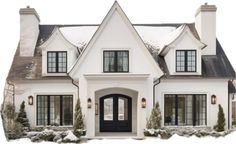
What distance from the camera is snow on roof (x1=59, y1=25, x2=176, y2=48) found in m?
21.5

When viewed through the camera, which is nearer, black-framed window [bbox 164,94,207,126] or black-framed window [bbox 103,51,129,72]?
black-framed window [bbox 103,51,129,72]

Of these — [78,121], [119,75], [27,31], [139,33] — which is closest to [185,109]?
[119,75]

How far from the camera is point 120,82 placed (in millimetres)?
18250

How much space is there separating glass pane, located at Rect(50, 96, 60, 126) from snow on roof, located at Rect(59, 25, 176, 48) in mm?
3961

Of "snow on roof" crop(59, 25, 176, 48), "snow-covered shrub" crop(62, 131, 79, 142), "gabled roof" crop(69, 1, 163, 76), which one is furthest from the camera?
"snow on roof" crop(59, 25, 176, 48)

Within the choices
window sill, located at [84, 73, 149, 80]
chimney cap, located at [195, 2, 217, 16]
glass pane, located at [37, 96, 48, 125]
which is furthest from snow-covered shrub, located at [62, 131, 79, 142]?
chimney cap, located at [195, 2, 217, 16]

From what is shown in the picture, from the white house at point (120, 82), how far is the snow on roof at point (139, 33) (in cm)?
169

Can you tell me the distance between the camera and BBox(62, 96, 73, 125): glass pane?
63.4ft

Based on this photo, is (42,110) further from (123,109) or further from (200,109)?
(200,109)

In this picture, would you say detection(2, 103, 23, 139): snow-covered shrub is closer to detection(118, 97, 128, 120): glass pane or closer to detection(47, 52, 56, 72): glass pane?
detection(47, 52, 56, 72): glass pane

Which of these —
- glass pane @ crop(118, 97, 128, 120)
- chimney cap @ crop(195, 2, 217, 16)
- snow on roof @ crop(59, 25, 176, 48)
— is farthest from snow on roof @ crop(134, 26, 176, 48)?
glass pane @ crop(118, 97, 128, 120)

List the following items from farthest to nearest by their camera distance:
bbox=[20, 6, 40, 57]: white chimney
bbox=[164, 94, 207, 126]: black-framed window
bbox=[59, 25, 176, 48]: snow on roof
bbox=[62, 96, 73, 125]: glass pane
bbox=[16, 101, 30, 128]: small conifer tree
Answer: bbox=[59, 25, 176, 48]: snow on roof < bbox=[20, 6, 40, 57]: white chimney < bbox=[62, 96, 73, 125]: glass pane < bbox=[164, 94, 207, 126]: black-framed window < bbox=[16, 101, 30, 128]: small conifer tree

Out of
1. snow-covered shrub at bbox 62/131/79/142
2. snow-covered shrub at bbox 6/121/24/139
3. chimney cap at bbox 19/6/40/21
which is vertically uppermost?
chimney cap at bbox 19/6/40/21

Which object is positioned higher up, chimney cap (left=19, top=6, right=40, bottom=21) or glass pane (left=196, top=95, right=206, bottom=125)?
chimney cap (left=19, top=6, right=40, bottom=21)
